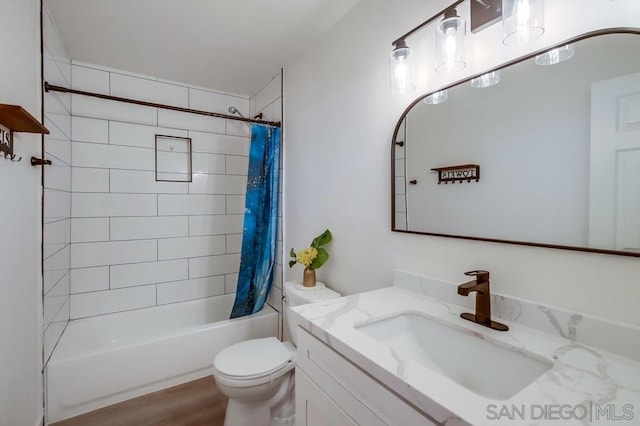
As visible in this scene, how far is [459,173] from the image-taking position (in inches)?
45.0

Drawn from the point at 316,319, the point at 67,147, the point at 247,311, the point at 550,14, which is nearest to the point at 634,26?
the point at 550,14

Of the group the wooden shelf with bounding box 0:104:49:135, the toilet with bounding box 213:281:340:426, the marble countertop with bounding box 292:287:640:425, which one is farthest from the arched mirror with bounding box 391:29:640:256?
the wooden shelf with bounding box 0:104:49:135

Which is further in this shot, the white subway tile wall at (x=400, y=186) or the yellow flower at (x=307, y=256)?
the yellow flower at (x=307, y=256)

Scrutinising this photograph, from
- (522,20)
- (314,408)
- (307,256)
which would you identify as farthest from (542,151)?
(307,256)

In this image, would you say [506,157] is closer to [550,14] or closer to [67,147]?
[550,14]

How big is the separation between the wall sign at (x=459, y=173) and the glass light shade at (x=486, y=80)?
0.96ft

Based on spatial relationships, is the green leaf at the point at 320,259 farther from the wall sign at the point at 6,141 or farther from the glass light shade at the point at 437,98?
the wall sign at the point at 6,141

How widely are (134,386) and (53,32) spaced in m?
2.29

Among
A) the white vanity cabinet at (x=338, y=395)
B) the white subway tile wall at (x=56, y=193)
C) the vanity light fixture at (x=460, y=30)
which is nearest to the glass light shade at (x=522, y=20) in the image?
the vanity light fixture at (x=460, y=30)

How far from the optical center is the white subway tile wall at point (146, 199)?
2.21m

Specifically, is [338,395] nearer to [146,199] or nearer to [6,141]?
[6,141]

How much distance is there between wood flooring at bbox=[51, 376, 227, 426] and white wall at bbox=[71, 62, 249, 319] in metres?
0.80

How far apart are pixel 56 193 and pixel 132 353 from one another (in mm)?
1135

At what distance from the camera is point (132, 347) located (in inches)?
72.2
